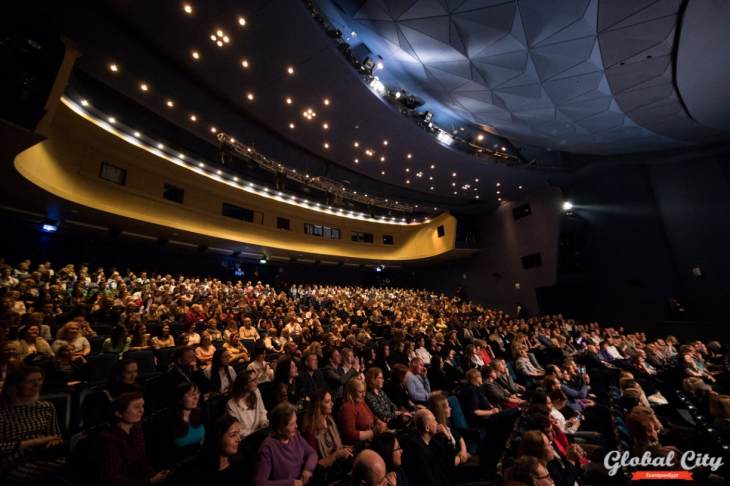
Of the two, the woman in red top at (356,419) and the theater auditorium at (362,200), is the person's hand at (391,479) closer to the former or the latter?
the theater auditorium at (362,200)

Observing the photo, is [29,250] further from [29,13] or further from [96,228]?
[29,13]

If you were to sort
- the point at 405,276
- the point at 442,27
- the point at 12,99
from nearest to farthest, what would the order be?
the point at 12,99
the point at 442,27
the point at 405,276

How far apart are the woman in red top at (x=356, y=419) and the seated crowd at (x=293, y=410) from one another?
14mm

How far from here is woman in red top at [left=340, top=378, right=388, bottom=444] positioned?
260 centimetres

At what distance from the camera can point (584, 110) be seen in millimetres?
8531

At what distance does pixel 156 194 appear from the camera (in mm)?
10156

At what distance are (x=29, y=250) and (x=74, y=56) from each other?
6176 millimetres

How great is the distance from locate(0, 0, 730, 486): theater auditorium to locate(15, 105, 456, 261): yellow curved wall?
79 mm

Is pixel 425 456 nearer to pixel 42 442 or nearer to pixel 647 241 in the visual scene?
pixel 42 442

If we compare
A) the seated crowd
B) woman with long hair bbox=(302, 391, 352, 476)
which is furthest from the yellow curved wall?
woman with long hair bbox=(302, 391, 352, 476)

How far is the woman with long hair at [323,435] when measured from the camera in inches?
90.5

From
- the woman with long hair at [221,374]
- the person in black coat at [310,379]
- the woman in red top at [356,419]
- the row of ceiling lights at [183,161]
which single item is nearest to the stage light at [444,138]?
the row of ceiling lights at [183,161]

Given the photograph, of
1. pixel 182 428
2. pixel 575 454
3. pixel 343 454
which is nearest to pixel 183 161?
pixel 182 428

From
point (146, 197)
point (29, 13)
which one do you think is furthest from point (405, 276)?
point (29, 13)
